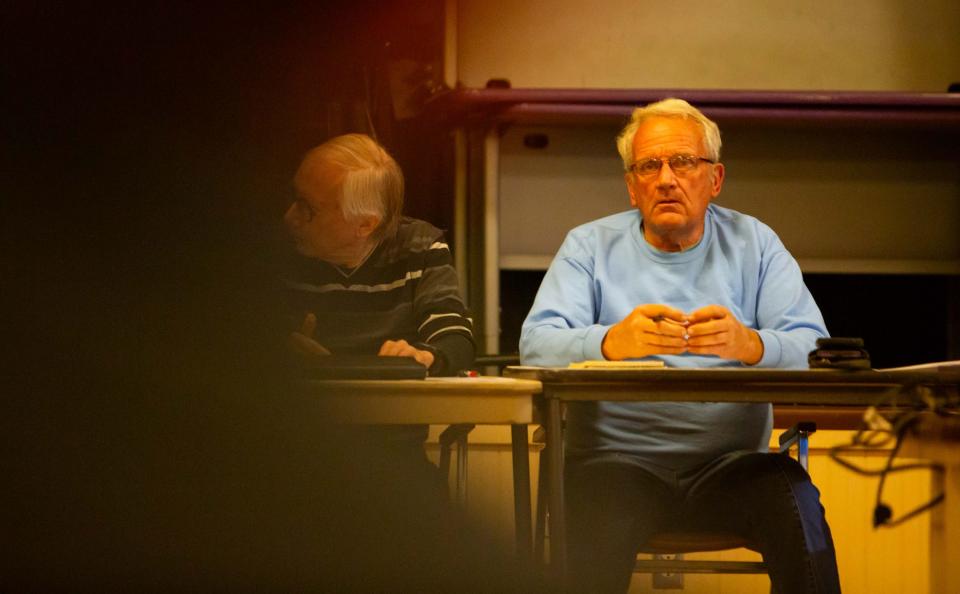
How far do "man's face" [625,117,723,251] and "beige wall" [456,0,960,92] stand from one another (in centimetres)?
A: 91

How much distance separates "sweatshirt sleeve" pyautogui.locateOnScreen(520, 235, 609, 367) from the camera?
6.18 ft

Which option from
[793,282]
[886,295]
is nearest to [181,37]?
[793,282]

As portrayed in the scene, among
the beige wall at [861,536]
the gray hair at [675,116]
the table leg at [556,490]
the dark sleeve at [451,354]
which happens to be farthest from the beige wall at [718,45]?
the table leg at [556,490]

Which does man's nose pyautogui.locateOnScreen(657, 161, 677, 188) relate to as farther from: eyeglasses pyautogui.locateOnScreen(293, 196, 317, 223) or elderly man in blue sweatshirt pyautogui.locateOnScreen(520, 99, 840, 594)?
eyeglasses pyautogui.locateOnScreen(293, 196, 317, 223)

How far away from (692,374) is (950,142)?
1916 millimetres

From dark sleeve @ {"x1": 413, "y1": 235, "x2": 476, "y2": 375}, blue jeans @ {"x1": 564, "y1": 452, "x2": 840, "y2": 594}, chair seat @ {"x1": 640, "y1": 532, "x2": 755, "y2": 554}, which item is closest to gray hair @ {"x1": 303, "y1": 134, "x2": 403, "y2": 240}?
dark sleeve @ {"x1": 413, "y1": 235, "x2": 476, "y2": 375}

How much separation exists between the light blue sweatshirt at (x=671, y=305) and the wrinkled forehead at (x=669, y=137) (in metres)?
0.13

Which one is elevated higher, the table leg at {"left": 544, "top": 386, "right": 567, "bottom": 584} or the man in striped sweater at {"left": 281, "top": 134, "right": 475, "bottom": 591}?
the man in striped sweater at {"left": 281, "top": 134, "right": 475, "bottom": 591}

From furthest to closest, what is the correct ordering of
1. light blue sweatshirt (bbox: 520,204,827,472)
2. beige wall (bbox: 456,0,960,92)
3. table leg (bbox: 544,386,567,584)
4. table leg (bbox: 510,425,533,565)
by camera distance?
beige wall (bbox: 456,0,960,92), light blue sweatshirt (bbox: 520,204,827,472), table leg (bbox: 510,425,533,565), table leg (bbox: 544,386,567,584)

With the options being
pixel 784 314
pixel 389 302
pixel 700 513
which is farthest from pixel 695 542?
pixel 389 302

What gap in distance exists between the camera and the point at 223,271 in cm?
32

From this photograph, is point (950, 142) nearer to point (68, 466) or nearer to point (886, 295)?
point (886, 295)

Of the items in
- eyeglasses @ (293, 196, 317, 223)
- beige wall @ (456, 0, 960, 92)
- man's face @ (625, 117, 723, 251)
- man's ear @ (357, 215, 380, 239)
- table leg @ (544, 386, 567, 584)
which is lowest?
table leg @ (544, 386, 567, 584)

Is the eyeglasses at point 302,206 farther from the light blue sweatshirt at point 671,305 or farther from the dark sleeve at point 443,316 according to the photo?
the light blue sweatshirt at point 671,305
